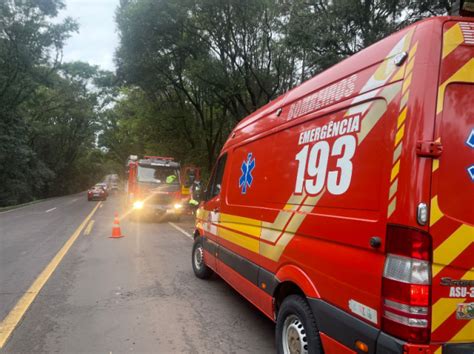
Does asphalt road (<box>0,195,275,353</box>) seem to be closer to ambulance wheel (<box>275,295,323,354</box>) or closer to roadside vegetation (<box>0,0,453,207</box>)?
ambulance wheel (<box>275,295,323,354</box>)

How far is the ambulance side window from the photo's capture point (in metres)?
6.25

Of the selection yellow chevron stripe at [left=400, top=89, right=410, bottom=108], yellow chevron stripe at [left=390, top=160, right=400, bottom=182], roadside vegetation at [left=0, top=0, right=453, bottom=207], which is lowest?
yellow chevron stripe at [left=390, top=160, right=400, bottom=182]

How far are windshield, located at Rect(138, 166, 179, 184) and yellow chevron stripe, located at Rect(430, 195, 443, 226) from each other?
52.1ft

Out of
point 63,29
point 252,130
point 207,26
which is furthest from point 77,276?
point 63,29

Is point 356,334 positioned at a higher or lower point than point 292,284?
lower

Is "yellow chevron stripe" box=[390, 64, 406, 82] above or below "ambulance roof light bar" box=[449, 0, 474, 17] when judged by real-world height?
below

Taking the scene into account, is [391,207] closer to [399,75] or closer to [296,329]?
[399,75]

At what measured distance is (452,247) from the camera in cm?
246

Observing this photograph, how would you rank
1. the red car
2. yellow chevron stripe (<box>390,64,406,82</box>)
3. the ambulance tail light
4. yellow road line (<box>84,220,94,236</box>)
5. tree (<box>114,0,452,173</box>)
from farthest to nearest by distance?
the red car, tree (<box>114,0,452,173</box>), yellow road line (<box>84,220,94,236</box>), yellow chevron stripe (<box>390,64,406,82</box>), the ambulance tail light

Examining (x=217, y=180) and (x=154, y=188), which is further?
(x=154, y=188)

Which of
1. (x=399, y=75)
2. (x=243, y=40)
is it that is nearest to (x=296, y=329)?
(x=399, y=75)

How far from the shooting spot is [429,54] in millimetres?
2531

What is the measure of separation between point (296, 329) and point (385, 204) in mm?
1467

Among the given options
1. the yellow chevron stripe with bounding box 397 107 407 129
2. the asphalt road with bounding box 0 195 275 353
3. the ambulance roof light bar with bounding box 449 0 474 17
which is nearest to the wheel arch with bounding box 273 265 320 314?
the asphalt road with bounding box 0 195 275 353
